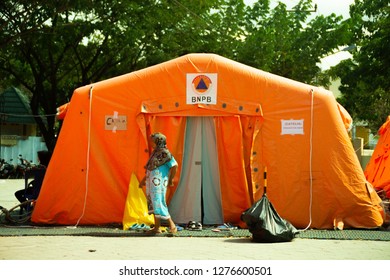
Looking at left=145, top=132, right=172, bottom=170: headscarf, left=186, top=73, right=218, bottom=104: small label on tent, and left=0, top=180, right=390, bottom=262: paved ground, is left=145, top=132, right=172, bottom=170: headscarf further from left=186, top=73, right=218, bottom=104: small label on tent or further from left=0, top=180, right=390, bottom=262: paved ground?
left=186, top=73, right=218, bottom=104: small label on tent

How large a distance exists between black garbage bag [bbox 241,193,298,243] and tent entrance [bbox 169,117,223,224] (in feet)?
7.37

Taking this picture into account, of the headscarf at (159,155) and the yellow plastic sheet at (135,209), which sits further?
the yellow plastic sheet at (135,209)

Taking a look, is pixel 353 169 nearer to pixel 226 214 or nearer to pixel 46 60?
pixel 226 214

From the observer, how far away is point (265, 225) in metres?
9.79

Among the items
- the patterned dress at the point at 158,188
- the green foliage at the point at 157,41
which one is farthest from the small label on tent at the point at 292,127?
the green foliage at the point at 157,41

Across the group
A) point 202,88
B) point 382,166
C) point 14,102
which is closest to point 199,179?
point 202,88

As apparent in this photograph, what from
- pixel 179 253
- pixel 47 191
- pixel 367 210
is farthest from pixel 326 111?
pixel 47 191

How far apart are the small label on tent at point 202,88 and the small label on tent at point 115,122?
1.21 metres

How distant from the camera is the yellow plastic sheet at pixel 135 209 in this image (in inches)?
456

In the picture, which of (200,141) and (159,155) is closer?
(159,155)

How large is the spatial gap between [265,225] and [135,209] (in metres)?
2.77

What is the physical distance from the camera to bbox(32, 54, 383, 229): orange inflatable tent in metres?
12.0

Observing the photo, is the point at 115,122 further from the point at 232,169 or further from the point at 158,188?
the point at 232,169

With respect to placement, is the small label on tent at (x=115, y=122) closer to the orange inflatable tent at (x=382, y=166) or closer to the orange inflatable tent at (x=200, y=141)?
the orange inflatable tent at (x=200, y=141)
